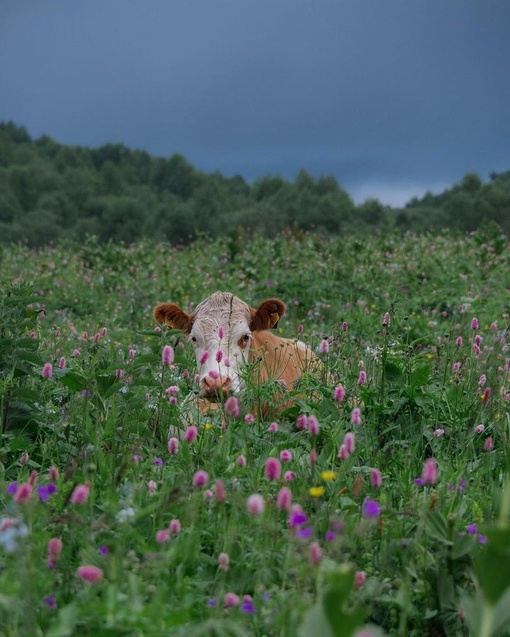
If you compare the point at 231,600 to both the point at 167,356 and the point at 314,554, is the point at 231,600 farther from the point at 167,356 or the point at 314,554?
the point at 167,356

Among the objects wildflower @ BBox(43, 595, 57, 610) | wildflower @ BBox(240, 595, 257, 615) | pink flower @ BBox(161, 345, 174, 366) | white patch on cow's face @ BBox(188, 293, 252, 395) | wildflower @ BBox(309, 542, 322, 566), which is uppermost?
white patch on cow's face @ BBox(188, 293, 252, 395)

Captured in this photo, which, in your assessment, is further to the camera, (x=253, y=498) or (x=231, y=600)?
(x=231, y=600)

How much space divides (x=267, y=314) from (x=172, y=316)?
0.74 meters

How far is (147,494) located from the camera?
12.6 ft

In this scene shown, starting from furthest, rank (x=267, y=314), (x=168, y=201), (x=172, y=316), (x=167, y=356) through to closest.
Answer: (x=168, y=201) < (x=172, y=316) < (x=267, y=314) < (x=167, y=356)

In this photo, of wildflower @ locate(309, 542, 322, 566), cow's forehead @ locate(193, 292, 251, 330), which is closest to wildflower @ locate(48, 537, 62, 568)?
wildflower @ locate(309, 542, 322, 566)

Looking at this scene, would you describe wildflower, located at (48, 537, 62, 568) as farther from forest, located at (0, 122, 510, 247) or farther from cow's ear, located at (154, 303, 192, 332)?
forest, located at (0, 122, 510, 247)

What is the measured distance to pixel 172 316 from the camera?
270 inches

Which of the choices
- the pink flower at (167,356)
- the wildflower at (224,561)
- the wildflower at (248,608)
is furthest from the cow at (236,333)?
the wildflower at (248,608)

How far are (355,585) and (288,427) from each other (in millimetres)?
1760

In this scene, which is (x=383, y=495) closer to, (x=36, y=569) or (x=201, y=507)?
(x=201, y=507)

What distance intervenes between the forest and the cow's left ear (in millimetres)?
31670

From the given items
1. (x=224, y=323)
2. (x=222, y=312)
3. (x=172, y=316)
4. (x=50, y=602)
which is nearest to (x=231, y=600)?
(x=50, y=602)

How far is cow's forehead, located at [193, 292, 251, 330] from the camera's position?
6.50m
